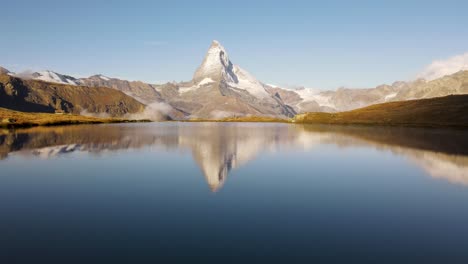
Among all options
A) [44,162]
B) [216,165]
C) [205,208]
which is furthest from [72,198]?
[44,162]

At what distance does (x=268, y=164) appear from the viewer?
52.2m

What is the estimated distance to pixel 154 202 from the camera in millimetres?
28672

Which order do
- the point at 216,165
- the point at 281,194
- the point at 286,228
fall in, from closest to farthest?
the point at 286,228, the point at 281,194, the point at 216,165

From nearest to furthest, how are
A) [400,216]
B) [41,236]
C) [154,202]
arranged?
1. [41,236]
2. [400,216]
3. [154,202]

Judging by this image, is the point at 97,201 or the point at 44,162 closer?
the point at 97,201

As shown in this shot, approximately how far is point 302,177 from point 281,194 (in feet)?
32.2

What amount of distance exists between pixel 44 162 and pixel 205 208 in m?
36.4

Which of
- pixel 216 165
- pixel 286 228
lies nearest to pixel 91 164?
pixel 216 165

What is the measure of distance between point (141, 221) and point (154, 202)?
17.8 ft

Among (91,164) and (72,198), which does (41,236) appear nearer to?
(72,198)

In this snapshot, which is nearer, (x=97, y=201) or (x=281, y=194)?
(x=97, y=201)

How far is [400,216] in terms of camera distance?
2536cm

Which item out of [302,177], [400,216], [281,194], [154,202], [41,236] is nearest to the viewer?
[41,236]

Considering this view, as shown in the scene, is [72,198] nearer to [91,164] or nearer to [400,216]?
[91,164]
